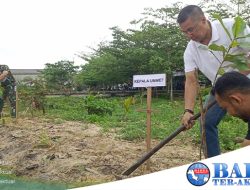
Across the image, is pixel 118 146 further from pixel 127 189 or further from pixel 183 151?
pixel 127 189

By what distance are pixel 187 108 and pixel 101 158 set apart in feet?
8.29

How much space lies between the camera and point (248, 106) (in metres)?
1.94

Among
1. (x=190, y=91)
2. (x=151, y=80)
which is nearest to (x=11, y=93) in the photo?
(x=151, y=80)

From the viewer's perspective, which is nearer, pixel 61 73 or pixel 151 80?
pixel 151 80

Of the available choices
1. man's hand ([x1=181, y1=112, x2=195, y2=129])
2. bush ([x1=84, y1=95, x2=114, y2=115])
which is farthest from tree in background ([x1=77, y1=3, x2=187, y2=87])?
man's hand ([x1=181, y1=112, x2=195, y2=129])

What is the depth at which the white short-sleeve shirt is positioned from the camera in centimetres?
304

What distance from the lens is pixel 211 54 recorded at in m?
3.11

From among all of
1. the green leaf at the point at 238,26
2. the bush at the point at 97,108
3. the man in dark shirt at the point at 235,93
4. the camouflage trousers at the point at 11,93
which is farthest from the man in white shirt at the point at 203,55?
the bush at the point at 97,108

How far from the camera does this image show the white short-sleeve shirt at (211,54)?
304 cm

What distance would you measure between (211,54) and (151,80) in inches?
57.0

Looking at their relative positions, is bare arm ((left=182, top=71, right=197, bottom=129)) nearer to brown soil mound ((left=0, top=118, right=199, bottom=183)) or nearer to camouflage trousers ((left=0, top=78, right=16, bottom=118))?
brown soil mound ((left=0, top=118, right=199, bottom=183))

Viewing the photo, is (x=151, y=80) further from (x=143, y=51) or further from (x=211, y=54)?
(x=143, y=51)

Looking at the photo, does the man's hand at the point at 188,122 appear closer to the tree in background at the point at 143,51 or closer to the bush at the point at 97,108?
the bush at the point at 97,108

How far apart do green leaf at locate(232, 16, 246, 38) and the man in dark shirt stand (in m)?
0.40
